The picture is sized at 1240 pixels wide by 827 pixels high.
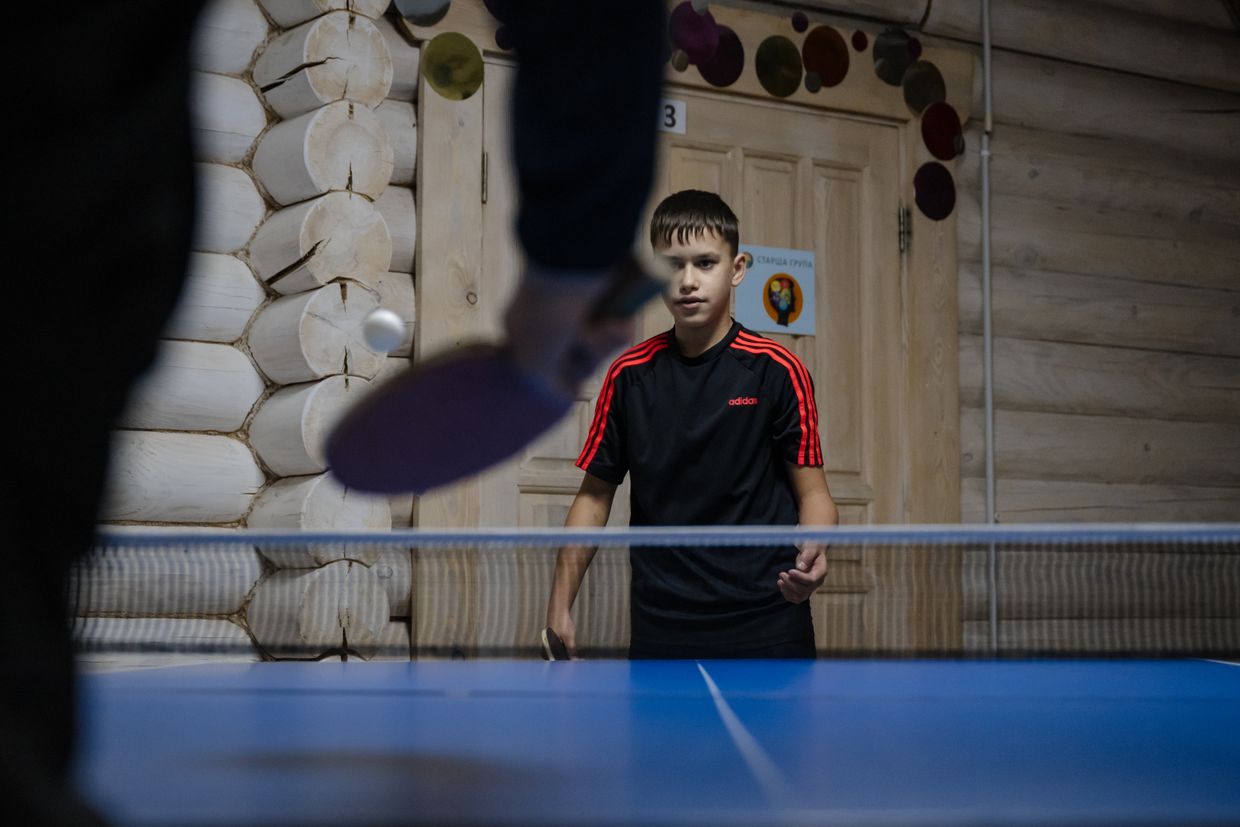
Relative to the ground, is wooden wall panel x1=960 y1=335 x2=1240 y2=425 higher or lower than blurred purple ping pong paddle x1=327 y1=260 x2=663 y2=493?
higher

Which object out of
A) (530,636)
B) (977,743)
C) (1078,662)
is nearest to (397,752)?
(977,743)

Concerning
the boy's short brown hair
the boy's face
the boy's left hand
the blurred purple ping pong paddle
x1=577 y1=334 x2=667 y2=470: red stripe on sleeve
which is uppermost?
the boy's short brown hair

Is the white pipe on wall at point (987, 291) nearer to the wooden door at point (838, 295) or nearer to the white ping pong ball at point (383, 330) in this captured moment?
the wooden door at point (838, 295)

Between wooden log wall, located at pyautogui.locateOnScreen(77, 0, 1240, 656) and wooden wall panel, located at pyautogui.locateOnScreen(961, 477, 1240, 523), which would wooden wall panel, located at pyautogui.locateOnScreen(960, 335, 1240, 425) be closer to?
wooden log wall, located at pyautogui.locateOnScreen(77, 0, 1240, 656)

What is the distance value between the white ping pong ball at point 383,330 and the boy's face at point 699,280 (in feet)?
2.36

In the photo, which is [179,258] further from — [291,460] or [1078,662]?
[291,460]

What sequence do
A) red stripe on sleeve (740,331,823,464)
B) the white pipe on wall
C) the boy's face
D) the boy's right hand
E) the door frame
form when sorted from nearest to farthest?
the boy's right hand → red stripe on sleeve (740,331,823,464) → the boy's face → the door frame → the white pipe on wall

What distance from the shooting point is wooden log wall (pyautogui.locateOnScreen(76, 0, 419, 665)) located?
3.93 meters

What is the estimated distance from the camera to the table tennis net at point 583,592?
93.0 inches

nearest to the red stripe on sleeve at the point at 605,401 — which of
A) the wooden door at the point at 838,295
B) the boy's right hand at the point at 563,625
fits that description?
the boy's right hand at the point at 563,625

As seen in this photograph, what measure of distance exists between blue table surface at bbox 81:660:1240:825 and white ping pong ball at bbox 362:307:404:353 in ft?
4.43

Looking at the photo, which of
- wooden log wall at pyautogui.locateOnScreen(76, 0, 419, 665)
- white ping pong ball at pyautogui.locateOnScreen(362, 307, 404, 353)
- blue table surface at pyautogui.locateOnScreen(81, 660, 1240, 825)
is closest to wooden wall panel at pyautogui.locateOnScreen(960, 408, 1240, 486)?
wooden log wall at pyautogui.locateOnScreen(76, 0, 419, 665)

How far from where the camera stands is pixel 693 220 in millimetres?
3398

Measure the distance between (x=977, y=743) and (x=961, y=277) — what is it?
4.60 meters
